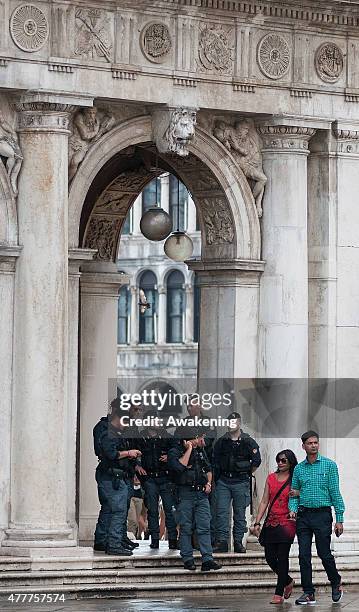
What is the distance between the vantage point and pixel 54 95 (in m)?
29.2

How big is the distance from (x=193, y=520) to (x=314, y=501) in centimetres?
256

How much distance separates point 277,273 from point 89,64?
153 inches

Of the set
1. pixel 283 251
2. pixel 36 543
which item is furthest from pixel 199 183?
pixel 36 543

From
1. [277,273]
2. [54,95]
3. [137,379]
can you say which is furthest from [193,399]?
[137,379]

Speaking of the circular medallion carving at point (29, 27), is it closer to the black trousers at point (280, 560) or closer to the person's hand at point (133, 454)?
the person's hand at point (133, 454)

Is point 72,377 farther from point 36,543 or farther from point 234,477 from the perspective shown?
point 234,477

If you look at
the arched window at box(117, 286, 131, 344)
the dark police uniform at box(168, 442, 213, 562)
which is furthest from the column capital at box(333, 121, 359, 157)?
the arched window at box(117, 286, 131, 344)

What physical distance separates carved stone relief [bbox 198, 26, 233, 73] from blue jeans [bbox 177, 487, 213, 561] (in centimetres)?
526

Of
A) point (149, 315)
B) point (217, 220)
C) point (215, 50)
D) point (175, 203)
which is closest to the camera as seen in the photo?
point (215, 50)

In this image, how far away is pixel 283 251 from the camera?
31.5m

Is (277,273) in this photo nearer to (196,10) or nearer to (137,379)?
(196,10)

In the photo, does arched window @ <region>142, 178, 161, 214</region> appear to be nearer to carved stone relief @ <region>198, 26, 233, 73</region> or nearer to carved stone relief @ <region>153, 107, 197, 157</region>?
carved stone relief @ <region>198, 26, 233, 73</region>

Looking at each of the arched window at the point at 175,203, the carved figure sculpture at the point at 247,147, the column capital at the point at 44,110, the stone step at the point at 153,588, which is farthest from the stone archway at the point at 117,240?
the arched window at the point at 175,203

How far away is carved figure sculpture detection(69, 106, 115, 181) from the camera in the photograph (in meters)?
29.9
